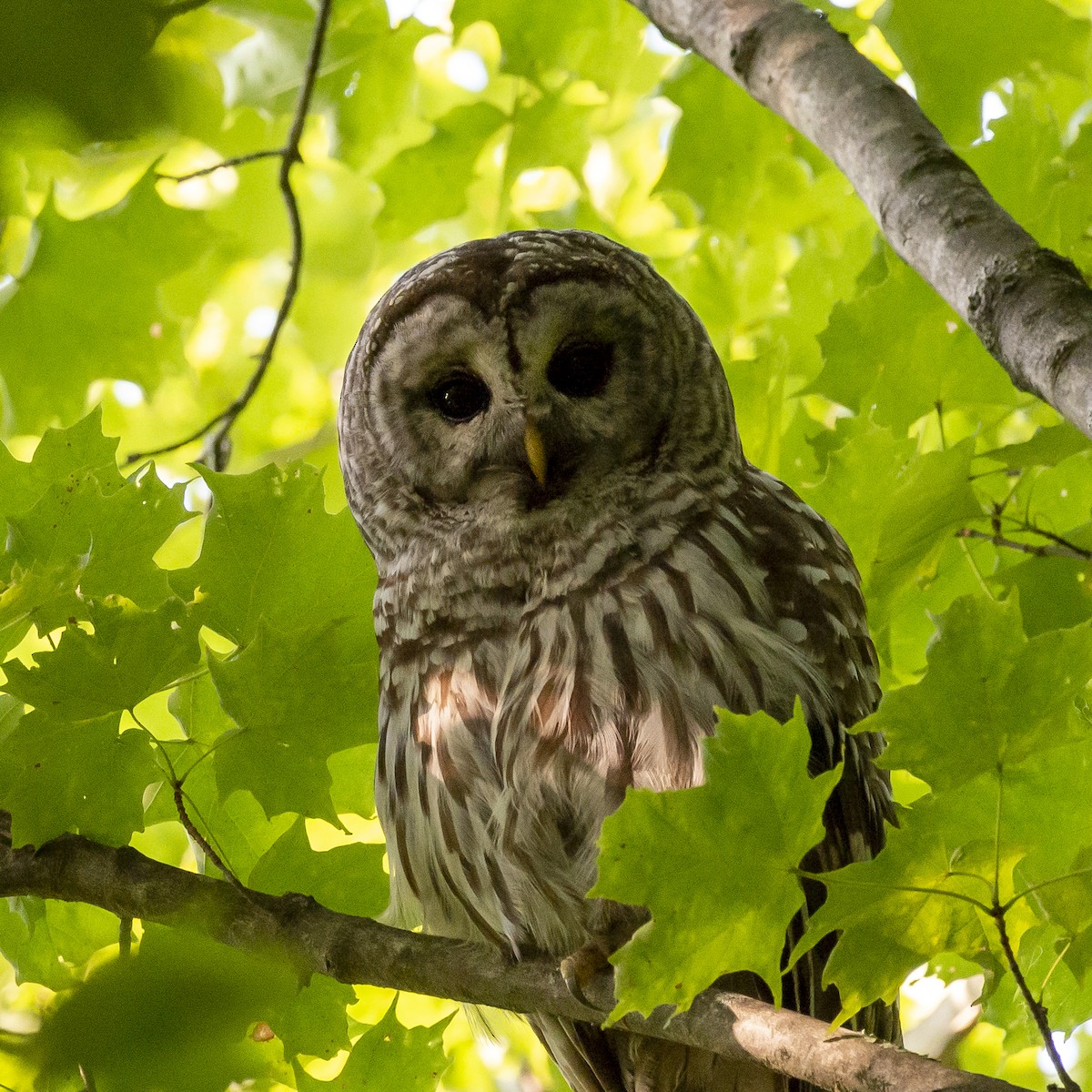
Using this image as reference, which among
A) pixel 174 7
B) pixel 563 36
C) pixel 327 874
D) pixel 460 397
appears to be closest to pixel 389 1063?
pixel 327 874

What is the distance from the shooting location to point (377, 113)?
376cm

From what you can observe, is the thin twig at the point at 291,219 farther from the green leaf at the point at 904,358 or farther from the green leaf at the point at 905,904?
the green leaf at the point at 905,904

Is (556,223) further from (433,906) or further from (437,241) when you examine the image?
(433,906)

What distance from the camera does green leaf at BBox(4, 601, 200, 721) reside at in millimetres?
1768

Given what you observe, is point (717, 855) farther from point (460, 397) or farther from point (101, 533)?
point (460, 397)

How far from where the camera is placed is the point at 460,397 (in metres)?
2.88

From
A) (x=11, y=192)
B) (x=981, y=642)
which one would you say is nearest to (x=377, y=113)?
(x=981, y=642)

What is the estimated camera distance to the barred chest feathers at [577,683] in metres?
2.32

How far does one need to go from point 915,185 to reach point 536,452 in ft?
2.95

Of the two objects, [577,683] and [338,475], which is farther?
[338,475]

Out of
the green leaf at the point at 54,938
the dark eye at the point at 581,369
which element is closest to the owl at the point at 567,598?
the dark eye at the point at 581,369

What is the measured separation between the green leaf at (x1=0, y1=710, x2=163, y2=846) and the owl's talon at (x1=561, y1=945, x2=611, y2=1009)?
2.13ft

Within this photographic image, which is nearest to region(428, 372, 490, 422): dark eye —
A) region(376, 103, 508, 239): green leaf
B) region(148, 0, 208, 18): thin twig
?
region(376, 103, 508, 239): green leaf

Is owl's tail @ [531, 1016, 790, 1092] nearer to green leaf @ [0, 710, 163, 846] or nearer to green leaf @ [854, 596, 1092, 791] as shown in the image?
green leaf @ [0, 710, 163, 846]
